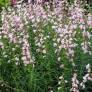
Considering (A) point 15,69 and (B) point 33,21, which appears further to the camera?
(B) point 33,21

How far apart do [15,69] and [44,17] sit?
3.13 feet

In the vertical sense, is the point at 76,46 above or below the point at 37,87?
above

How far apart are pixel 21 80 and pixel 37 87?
0.91 feet

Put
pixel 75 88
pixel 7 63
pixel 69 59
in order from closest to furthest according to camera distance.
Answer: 1. pixel 75 88
2. pixel 69 59
3. pixel 7 63

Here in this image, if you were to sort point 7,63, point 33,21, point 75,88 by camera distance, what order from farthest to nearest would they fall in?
point 33,21
point 7,63
point 75,88

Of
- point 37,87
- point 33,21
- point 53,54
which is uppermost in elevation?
point 33,21

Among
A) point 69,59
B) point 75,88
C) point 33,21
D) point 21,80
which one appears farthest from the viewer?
point 33,21

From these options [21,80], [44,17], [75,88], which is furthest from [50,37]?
[75,88]

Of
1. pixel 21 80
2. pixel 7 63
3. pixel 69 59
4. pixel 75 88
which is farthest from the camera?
pixel 7 63

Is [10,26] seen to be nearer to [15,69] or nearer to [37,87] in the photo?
[15,69]

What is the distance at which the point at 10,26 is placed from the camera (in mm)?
5695

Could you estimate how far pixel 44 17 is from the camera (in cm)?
569

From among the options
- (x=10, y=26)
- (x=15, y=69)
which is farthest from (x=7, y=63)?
(x=10, y=26)

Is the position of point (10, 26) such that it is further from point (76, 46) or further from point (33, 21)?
point (76, 46)
